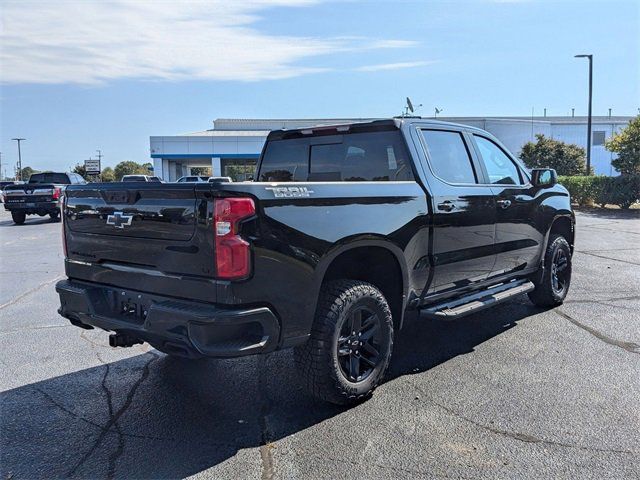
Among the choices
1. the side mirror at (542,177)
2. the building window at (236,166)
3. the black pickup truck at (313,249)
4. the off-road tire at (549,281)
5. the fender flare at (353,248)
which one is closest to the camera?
the black pickup truck at (313,249)

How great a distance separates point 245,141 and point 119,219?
36.9 metres

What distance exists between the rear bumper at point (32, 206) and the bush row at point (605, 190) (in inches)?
814

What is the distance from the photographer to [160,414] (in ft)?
12.2

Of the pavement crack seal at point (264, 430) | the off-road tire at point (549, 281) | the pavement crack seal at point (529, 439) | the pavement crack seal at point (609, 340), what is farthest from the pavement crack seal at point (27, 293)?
the pavement crack seal at point (609, 340)

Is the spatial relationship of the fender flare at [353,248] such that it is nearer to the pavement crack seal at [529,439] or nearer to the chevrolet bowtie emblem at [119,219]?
the pavement crack seal at [529,439]

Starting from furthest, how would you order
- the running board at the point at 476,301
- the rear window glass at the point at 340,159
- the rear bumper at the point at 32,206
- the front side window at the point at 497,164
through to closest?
the rear bumper at the point at 32,206 → the front side window at the point at 497,164 → the rear window glass at the point at 340,159 → the running board at the point at 476,301

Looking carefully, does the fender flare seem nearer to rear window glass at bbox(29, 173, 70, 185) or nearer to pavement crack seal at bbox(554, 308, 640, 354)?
pavement crack seal at bbox(554, 308, 640, 354)

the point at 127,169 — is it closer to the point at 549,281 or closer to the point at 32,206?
the point at 32,206

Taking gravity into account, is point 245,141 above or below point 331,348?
above

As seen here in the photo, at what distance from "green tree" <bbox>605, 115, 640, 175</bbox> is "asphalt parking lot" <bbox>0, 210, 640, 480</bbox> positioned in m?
17.8

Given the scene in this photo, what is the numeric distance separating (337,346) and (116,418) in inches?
61.4

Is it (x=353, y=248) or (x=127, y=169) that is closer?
(x=353, y=248)

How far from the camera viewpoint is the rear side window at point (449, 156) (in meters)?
4.75

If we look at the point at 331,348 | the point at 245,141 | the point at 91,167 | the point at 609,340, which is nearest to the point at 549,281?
the point at 609,340
